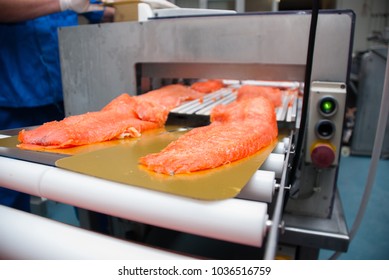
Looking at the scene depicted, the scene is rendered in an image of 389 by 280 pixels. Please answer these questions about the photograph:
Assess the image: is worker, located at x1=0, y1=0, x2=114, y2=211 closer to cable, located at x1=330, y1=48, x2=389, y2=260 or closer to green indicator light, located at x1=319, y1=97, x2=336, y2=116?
green indicator light, located at x1=319, y1=97, x2=336, y2=116

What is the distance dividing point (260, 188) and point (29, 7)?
1488 mm

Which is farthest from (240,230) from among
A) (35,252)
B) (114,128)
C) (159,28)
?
(159,28)

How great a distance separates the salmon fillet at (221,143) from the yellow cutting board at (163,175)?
2 centimetres

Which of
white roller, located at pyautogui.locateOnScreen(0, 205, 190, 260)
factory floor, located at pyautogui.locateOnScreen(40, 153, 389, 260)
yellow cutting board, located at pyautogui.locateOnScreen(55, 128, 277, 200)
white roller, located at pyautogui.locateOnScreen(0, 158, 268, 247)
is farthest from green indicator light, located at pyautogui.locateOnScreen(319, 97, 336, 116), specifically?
factory floor, located at pyautogui.locateOnScreen(40, 153, 389, 260)

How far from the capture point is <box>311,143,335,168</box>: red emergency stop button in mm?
901

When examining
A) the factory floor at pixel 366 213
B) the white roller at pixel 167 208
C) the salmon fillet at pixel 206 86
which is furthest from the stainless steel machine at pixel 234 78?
the factory floor at pixel 366 213

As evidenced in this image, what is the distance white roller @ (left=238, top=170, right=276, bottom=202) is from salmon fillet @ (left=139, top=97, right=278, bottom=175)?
0.10m

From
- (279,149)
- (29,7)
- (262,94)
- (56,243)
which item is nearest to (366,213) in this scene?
(262,94)

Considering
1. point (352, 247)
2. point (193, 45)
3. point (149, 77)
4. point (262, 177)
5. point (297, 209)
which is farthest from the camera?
point (352, 247)

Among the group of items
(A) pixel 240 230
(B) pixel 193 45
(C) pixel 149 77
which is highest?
(B) pixel 193 45

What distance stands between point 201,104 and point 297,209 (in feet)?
1.99

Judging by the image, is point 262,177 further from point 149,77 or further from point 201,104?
point 149,77

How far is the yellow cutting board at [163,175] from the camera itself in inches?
19.9

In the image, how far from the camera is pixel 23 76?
5.10 ft
